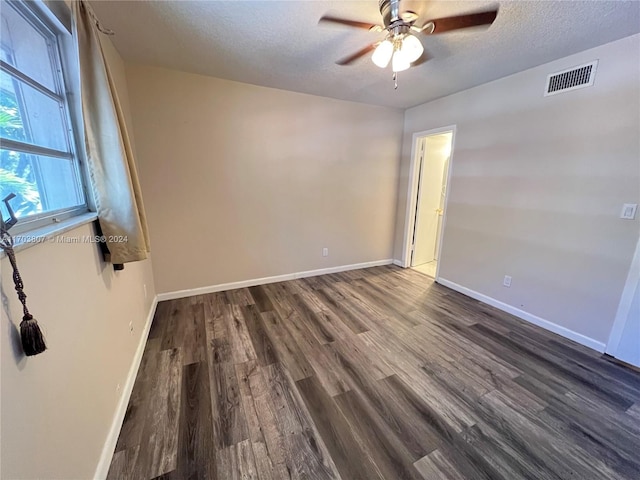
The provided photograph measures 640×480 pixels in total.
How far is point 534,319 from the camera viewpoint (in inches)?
103

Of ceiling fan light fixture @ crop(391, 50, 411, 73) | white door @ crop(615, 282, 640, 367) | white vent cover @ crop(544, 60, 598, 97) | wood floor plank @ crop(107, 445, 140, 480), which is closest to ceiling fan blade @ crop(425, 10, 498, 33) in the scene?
ceiling fan light fixture @ crop(391, 50, 411, 73)

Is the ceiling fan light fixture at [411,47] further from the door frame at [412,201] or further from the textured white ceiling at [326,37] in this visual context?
the door frame at [412,201]

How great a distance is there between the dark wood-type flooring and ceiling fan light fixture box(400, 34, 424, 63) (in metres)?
2.14

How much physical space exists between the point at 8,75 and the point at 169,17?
117cm

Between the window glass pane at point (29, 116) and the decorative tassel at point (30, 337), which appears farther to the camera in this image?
the window glass pane at point (29, 116)

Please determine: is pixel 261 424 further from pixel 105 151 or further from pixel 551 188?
pixel 551 188

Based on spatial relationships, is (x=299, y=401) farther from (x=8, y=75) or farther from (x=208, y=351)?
(x=8, y=75)

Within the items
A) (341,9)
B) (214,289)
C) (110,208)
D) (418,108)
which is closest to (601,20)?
(341,9)

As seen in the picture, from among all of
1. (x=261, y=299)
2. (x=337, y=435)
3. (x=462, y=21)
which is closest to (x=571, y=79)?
(x=462, y=21)

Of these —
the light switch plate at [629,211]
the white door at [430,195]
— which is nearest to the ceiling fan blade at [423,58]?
the white door at [430,195]

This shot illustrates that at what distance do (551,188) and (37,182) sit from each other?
365 centimetres

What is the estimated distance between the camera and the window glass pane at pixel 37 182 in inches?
37.5

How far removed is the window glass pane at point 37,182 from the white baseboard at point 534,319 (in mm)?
3775

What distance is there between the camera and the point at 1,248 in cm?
70
